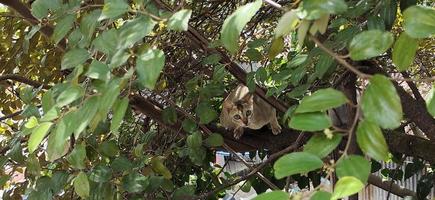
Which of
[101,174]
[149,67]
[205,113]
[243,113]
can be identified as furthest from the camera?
[243,113]

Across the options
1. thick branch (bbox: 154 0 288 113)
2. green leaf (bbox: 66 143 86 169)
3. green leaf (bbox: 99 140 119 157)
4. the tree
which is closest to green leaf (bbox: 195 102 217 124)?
the tree

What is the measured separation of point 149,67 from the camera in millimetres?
587

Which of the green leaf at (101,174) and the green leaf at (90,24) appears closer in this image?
the green leaf at (90,24)

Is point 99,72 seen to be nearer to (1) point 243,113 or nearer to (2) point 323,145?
(2) point 323,145

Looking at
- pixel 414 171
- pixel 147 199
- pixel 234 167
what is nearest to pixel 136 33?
pixel 147 199

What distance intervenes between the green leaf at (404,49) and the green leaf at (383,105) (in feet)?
0.23

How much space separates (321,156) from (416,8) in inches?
6.5

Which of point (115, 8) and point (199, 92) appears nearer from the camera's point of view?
point (115, 8)

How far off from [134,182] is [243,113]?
0.74 meters

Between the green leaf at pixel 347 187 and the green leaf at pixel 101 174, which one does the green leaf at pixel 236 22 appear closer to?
the green leaf at pixel 347 187

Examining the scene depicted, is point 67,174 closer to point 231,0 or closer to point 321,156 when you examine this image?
point 321,156

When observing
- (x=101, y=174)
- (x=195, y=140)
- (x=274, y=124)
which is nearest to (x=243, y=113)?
(x=274, y=124)

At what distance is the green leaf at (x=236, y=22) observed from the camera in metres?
0.55

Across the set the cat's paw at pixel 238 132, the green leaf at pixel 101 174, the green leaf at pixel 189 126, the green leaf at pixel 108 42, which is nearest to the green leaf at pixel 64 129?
the green leaf at pixel 108 42
